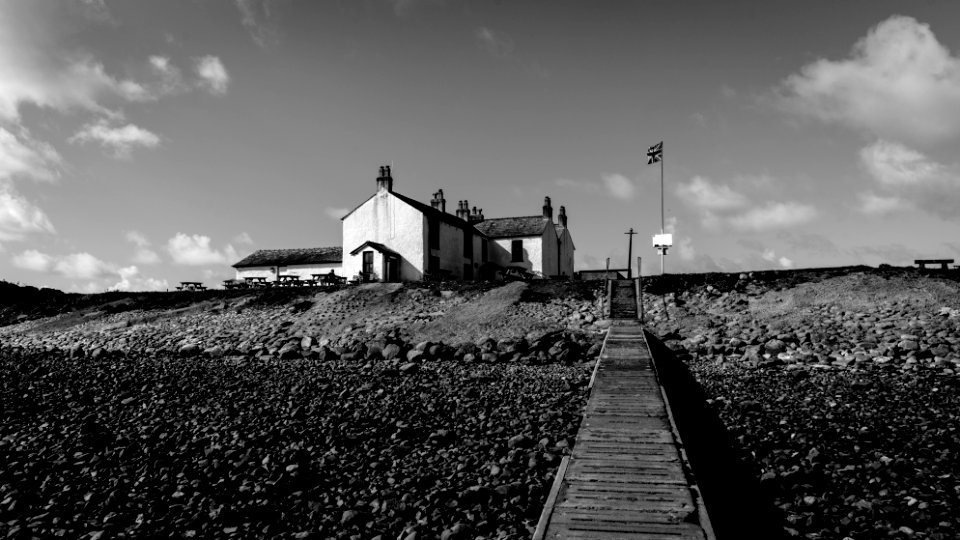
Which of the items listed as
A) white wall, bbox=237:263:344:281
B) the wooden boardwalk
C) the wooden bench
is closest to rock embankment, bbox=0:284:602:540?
the wooden boardwalk

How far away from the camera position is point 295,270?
39.4 metres

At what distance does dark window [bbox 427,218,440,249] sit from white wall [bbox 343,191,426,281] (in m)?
0.75

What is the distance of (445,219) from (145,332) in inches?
707

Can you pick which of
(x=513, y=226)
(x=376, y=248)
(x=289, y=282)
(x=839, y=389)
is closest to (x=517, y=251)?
(x=513, y=226)

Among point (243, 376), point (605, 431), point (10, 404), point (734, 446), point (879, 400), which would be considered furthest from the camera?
point (243, 376)

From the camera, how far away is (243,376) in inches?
542

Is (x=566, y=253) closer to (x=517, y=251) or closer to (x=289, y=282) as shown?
(x=517, y=251)

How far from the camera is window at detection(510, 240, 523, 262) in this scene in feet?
133

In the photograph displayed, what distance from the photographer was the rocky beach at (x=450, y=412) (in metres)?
5.66

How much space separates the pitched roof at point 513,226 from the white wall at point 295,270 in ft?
35.8

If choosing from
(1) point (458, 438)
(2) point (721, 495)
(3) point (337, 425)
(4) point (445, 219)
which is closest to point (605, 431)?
(2) point (721, 495)

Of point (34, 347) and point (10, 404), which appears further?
point (34, 347)

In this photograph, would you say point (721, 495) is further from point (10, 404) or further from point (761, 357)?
point (10, 404)

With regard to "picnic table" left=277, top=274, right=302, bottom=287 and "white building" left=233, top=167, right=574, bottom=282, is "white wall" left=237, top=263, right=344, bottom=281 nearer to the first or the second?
"white building" left=233, top=167, right=574, bottom=282
